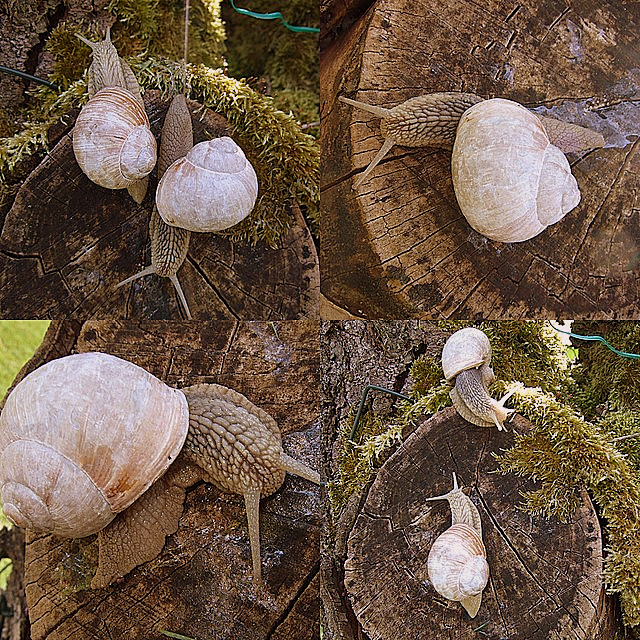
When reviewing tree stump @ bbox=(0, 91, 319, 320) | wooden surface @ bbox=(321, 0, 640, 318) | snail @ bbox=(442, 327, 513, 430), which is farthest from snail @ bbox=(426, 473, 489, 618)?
tree stump @ bbox=(0, 91, 319, 320)

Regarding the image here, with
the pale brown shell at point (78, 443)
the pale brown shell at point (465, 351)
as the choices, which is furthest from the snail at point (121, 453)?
the pale brown shell at point (465, 351)

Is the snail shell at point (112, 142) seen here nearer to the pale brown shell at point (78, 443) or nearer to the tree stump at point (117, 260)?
the tree stump at point (117, 260)

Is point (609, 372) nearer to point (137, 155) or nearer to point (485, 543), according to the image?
point (485, 543)

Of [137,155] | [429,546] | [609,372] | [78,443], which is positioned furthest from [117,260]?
[609,372]

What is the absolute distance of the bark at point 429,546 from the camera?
6.16 feet

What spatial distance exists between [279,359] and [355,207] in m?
0.61

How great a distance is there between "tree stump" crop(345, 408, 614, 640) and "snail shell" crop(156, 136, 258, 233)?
0.96 meters

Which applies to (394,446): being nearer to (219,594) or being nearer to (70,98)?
(219,594)

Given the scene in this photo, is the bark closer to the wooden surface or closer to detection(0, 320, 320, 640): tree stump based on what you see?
detection(0, 320, 320, 640): tree stump

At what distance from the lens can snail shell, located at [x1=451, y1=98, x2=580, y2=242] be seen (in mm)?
1972

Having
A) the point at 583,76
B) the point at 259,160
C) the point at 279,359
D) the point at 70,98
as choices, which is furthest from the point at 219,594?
the point at 583,76

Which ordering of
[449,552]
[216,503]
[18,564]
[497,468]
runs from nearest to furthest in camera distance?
[449,552], [497,468], [216,503], [18,564]

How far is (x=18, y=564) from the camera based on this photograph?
2.81 metres

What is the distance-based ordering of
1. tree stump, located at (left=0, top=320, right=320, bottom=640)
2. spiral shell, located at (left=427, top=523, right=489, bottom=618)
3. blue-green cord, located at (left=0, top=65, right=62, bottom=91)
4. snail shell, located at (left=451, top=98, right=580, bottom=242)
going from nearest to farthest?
spiral shell, located at (left=427, top=523, right=489, bottom=618), snail shell, located at (left=451, top=98, right=580, bottom=242), tree stump, located at (left=0, top=320, right=320, bottom=640), blue-green cord, located at (left=0, top=65, right=62, bottom=91)
